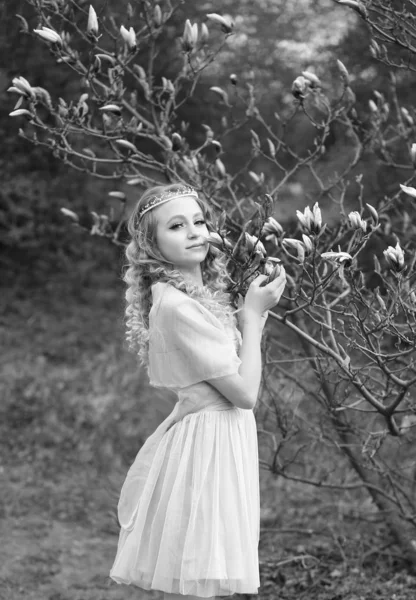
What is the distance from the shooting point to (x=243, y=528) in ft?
7.59

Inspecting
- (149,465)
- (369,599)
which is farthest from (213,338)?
(369,599)

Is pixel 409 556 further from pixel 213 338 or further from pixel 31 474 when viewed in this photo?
pixel 31 474

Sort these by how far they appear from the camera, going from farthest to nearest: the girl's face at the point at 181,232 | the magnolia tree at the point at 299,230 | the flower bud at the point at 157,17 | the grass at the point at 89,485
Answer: the grass at the point at 89,485 < the flower bud at the point at 157,17 < the girl's face at the point at 181,232 < the magnolia tree at the point at 299,230

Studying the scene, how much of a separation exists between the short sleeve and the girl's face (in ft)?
0.48

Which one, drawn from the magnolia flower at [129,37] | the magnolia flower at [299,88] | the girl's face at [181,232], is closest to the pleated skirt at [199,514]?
the girl's face at [181,232]

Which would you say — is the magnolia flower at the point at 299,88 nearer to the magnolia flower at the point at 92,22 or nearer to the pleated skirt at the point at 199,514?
the magnolia flower at the point at 92,22

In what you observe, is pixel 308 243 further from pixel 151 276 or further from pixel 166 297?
pixel 151 276

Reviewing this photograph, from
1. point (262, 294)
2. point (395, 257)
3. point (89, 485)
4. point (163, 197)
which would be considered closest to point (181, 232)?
point (163, 197)

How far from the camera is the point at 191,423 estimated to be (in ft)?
Result: 7.84

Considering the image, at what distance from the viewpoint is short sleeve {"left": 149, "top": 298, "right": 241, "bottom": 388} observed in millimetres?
2271

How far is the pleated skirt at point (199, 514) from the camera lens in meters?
2.26

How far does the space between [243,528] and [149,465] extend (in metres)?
0.37

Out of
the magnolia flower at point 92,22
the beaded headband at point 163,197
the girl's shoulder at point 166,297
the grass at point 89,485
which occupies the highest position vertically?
the magnolia flower at point 92,22

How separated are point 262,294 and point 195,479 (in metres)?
0.55
